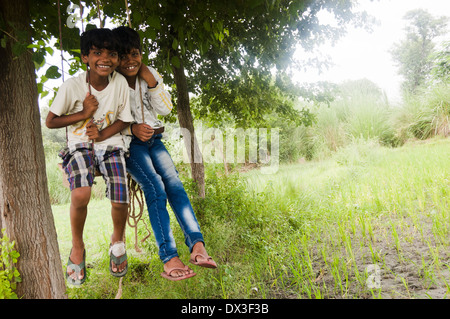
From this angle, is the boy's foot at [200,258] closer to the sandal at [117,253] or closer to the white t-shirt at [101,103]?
the sandal at [117,253]

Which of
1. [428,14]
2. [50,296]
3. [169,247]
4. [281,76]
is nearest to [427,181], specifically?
[281,76]

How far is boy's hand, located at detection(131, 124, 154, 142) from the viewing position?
1993mm

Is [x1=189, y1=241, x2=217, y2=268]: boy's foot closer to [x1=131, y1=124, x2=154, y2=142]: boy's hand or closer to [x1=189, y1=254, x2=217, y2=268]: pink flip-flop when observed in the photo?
[x1=189, y1=254, x2=217, y2=268]: pink flip-flop

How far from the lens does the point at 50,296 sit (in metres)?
2.85

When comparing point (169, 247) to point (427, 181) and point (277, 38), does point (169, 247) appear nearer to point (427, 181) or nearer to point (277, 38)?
point (277, 38)

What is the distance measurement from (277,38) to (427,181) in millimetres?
3465

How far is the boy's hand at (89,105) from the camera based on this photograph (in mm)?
1846

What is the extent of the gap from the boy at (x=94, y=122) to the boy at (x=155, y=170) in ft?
0.28

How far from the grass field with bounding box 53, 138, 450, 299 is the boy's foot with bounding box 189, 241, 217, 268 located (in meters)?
1.48

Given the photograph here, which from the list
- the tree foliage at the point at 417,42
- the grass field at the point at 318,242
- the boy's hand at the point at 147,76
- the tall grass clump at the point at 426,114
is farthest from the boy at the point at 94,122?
the tree foliage at the point at 417,42

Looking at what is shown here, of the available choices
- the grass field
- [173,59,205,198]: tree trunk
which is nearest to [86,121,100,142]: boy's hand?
the grass field

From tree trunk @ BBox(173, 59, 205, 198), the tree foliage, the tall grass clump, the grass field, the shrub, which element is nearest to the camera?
the shrub

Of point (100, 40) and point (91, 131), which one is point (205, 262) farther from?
point (100, 40)

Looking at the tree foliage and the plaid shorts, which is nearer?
the plaid shorts
